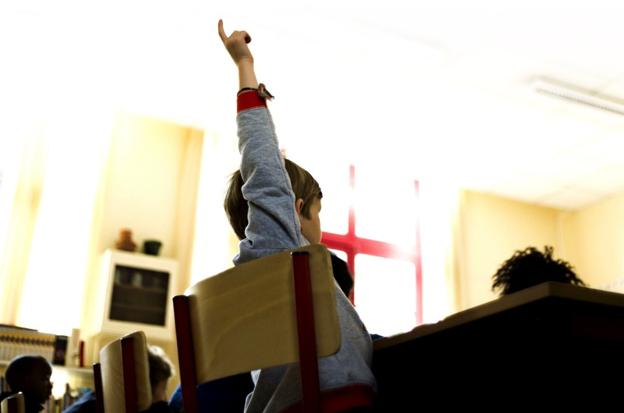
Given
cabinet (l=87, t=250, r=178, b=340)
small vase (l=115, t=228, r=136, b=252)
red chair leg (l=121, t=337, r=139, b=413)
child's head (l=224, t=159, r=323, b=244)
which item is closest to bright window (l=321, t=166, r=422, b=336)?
cabinet (l=87, t=250, r=178, b=340)

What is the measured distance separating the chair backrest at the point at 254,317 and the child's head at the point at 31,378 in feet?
5.66

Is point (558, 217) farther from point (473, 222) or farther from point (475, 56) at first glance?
point (475, 56)

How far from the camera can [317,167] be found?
274 inches

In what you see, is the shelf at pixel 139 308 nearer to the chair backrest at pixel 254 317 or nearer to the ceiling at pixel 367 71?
the ceiling at pixel 367 71

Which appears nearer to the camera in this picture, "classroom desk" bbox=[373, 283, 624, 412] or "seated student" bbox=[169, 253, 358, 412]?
"classroom desk" bbox=[373, 283, 624, 412]

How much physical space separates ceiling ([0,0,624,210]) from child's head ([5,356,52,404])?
107 inches

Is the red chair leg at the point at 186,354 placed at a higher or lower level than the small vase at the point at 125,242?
lower

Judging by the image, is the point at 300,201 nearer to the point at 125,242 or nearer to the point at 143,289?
the point at 143,289

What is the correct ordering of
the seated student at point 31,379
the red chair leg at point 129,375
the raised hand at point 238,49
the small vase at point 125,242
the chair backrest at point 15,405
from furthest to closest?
1. the small vase at point 125,242
2. the seated student at point 31,379
3. the chair backrest at point 15,405
4. the raised hand at point 238,49
5. the red chair leg at point 129,375

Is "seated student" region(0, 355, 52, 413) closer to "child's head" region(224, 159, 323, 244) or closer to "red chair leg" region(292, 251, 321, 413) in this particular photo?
"child's head" region(224, 159, 323, 244)

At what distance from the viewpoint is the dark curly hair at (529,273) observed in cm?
265

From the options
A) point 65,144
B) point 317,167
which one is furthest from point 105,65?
point 317,167

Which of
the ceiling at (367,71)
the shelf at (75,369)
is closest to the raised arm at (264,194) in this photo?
the ceiling at (367,71)

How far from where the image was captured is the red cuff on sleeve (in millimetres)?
1597
